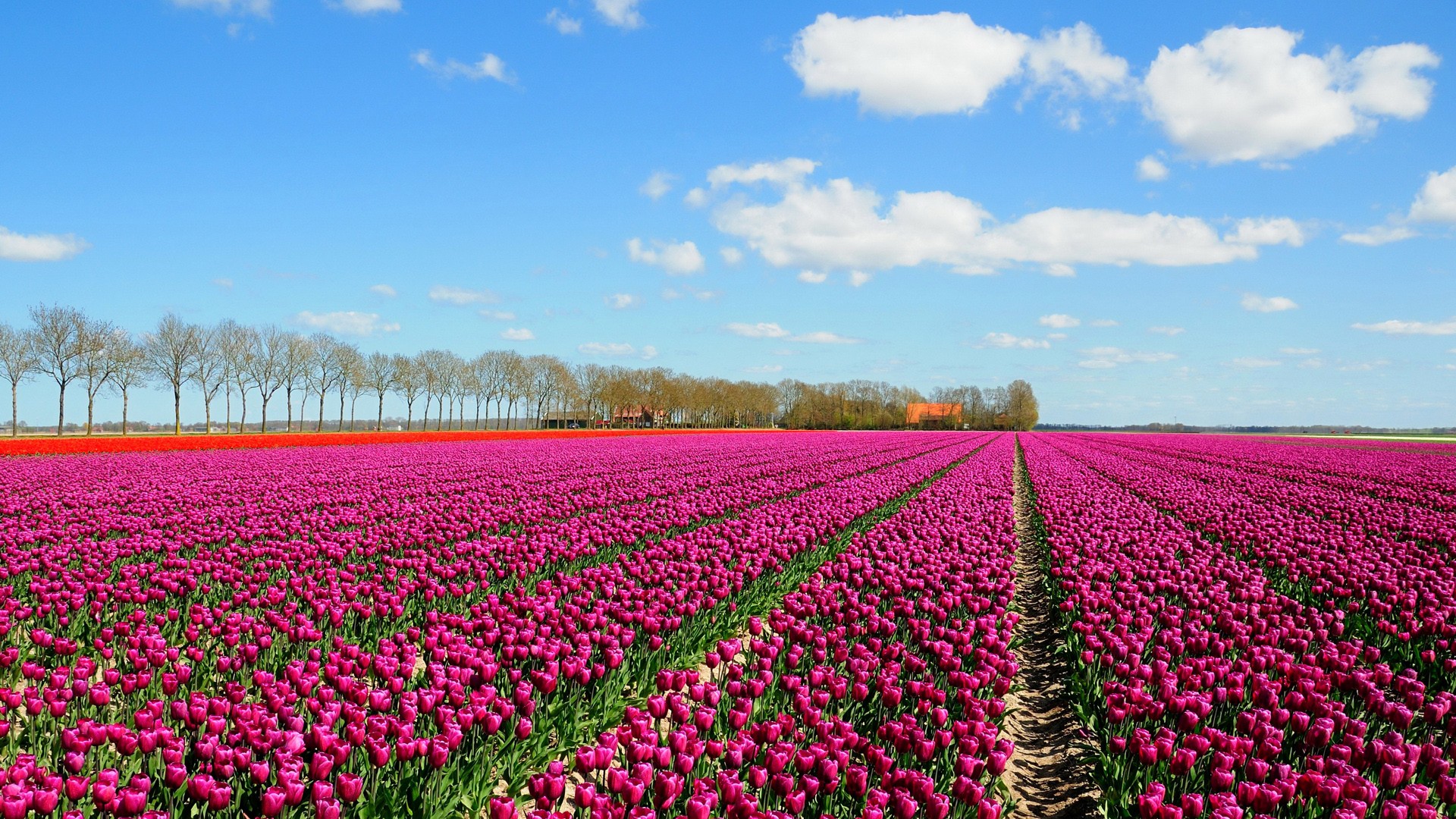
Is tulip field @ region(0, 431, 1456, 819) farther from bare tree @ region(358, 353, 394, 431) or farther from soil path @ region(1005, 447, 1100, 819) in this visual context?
bare tree @ region(358, 353, 394, 431)

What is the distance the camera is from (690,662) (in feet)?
18.7

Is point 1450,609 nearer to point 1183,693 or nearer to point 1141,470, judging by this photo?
point 1183,693

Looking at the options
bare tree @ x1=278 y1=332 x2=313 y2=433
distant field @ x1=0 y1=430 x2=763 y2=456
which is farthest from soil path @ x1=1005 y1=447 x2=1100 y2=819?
bare tree @ x1=278 y1=332 x2=313 y2=433

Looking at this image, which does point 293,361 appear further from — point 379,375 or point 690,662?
point 690,662

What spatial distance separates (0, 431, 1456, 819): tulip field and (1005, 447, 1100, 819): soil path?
0.33 ft

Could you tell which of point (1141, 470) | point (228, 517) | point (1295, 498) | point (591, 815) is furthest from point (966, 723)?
point (1141, 470)

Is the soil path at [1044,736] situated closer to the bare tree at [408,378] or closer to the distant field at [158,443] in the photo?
A: the distant field at [158,443]

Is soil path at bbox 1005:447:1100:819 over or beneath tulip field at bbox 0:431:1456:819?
beneath

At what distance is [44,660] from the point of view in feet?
16.5

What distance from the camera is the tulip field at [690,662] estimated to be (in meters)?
3.27

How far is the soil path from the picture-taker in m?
4.12

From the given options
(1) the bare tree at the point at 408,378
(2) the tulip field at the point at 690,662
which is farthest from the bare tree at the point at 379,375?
(2) the tulip field at the point at 690,662

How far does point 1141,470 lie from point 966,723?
73.5 ft

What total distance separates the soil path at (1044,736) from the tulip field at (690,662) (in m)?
0.10
